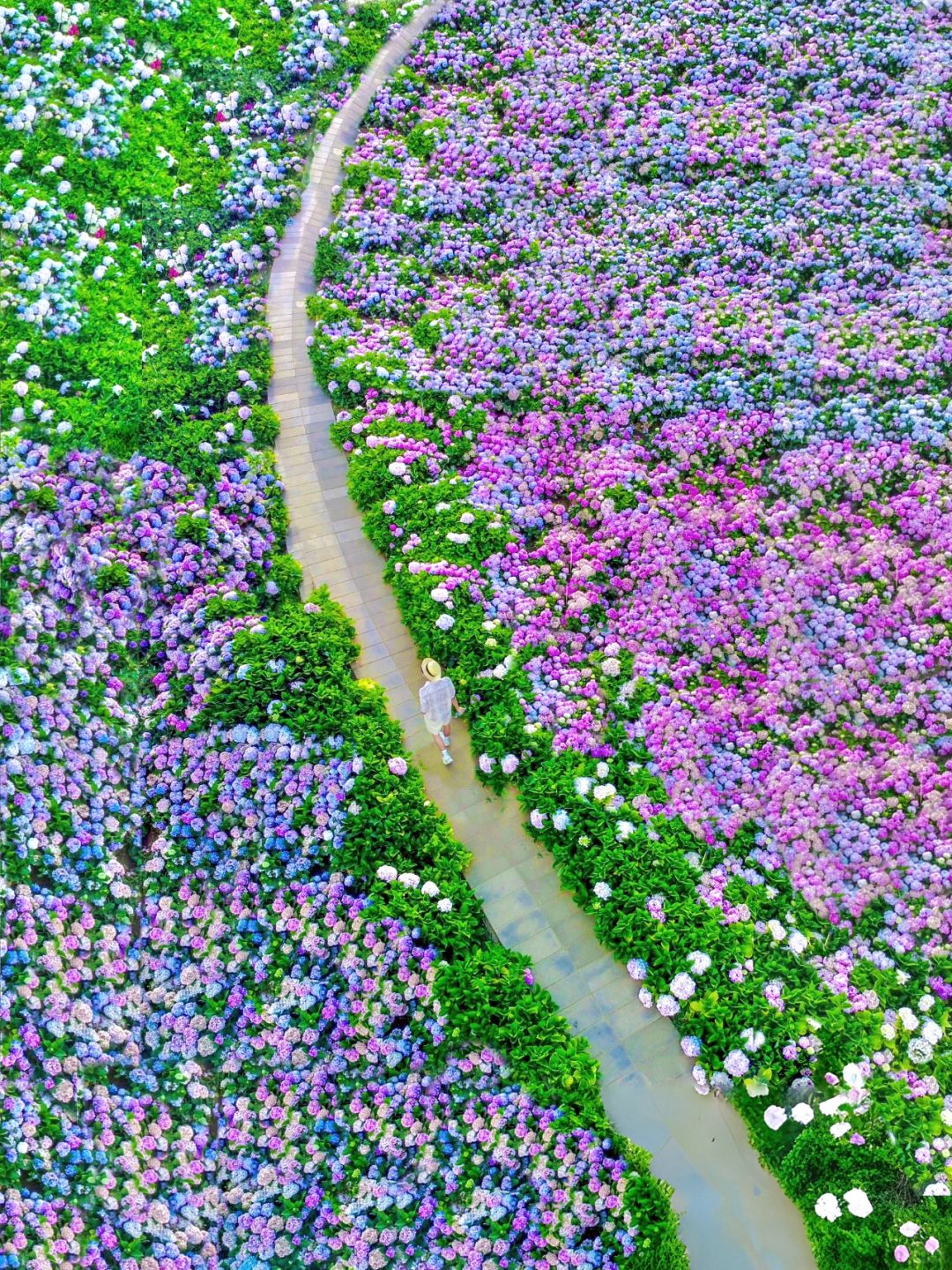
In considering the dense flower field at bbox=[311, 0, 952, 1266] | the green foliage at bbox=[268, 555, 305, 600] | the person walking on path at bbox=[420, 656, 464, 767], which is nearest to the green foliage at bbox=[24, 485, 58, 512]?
the green foliage at bbox=[268, 555, 305, 600]

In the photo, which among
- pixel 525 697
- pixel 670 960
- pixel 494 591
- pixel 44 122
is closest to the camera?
pixel 670 960

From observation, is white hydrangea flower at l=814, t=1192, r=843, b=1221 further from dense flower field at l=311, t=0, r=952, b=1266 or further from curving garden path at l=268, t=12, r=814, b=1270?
curving garden path at l=268, t=12, r=814, b=1270

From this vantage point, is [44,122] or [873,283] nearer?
[873,283]

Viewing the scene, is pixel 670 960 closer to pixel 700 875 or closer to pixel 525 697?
pixel 700 875

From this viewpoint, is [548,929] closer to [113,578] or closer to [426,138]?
[113,578]

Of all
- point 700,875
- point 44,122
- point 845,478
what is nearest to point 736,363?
point 845,478
